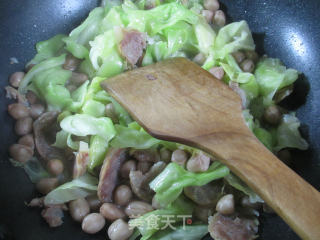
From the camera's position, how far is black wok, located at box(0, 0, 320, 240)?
6.12ft

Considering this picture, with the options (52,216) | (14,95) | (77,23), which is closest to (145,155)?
(52,216)

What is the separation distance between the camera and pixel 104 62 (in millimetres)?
2393

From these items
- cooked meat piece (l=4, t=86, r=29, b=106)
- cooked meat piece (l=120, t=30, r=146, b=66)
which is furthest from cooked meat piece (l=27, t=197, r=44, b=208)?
cooked meat piece (l=120, t=30, r=146, b=66)

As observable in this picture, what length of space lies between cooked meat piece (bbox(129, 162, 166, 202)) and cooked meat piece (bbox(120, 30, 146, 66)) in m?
0.77

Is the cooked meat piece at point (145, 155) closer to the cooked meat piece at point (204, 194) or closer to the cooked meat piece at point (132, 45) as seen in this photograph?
the cooked meat piece at point (204, 194)

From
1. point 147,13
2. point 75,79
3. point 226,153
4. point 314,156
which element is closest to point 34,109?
point 75,79

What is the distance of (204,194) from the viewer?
1938mm

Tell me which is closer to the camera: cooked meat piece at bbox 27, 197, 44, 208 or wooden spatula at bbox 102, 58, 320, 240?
wooden spatula at bbox 102, 58, 320, 240

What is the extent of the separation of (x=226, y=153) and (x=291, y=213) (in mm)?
384

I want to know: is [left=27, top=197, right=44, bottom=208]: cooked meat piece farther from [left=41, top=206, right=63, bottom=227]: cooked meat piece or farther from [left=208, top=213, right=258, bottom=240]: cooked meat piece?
[left=208, top=213, right=258, bottom=240]: cooked meat piece

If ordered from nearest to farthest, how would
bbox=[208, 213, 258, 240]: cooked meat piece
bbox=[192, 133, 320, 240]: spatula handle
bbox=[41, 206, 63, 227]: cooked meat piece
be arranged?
bbox=[192, 133, 320, 240]: spatula handle, bbox=[208, 213, 258, 240]: cooked meat piece, bbox=[41, 206, 63, 227]: cooked meat piece

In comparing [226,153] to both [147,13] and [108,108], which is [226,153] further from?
[147,13]

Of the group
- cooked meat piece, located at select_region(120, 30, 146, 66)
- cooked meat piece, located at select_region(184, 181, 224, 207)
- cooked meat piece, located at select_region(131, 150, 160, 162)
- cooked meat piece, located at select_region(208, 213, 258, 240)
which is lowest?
cooked meat piece, located at select_region(208, 213, 258, 240)

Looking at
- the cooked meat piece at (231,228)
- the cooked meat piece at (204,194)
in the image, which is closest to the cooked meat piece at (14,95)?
the cooked meat piece at (204,194)
